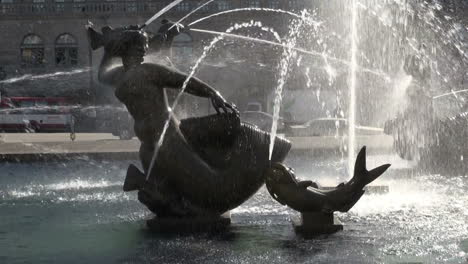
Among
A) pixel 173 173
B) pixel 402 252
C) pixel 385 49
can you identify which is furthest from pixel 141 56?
pixel 385 49

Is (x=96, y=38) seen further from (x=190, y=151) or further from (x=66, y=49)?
(x=66, y=49)

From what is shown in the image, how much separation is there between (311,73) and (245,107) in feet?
17.2

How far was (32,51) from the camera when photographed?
45.3 meters

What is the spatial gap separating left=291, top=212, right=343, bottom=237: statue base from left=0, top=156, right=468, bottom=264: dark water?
122 mm

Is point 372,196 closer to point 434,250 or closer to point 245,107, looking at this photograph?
point 434,250

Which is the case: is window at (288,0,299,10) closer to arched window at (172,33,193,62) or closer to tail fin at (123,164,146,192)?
arched window at (172,33,193,62)

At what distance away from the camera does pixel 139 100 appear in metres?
6.88

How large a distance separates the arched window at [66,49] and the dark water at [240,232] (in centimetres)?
3502

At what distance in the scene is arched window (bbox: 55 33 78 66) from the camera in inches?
1772

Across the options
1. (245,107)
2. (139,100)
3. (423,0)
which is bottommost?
(245,107)

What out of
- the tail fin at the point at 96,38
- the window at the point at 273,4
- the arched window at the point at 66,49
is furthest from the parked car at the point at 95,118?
the tail fin at the point at 96,38

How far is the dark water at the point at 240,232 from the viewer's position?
5.89m

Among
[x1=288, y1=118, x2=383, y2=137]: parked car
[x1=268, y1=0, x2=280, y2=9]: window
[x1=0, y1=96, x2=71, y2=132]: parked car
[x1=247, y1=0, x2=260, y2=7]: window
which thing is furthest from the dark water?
[x1=247, y1=0, x2=260, y2=7]: window

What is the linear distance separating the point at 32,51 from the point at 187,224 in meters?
40.8
